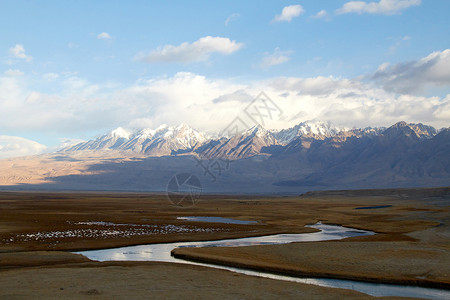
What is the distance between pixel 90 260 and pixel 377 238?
108ft

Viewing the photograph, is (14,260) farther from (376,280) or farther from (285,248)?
(376,280)

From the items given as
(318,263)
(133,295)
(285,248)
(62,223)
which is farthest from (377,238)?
(62,223)

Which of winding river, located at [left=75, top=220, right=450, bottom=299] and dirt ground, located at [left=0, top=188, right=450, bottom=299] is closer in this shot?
dirt ground, located at [left=0, top=188, right=450, bottom=299]

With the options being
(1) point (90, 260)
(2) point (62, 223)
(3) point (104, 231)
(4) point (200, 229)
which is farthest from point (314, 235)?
(2) point (62, 223)

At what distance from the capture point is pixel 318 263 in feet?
110

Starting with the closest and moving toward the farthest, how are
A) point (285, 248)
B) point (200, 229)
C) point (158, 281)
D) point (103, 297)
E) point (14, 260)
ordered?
1. point (103, 297)
2. point (158, 281)
3. point (14, 260)
4. point (285, 248)
5. point (200, 229)

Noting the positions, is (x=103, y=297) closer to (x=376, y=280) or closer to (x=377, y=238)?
(x=376, y=280)

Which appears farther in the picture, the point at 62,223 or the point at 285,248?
the point at 62,223

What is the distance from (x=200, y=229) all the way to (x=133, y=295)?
37803 mm

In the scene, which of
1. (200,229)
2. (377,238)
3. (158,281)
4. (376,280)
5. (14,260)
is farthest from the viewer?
(200,229)

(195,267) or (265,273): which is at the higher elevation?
(195,267)

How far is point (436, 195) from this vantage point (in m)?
151

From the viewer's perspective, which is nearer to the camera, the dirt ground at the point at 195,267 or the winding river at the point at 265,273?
the dirt ground at the point at 195,267

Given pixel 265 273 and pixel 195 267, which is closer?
pixel 265 273
